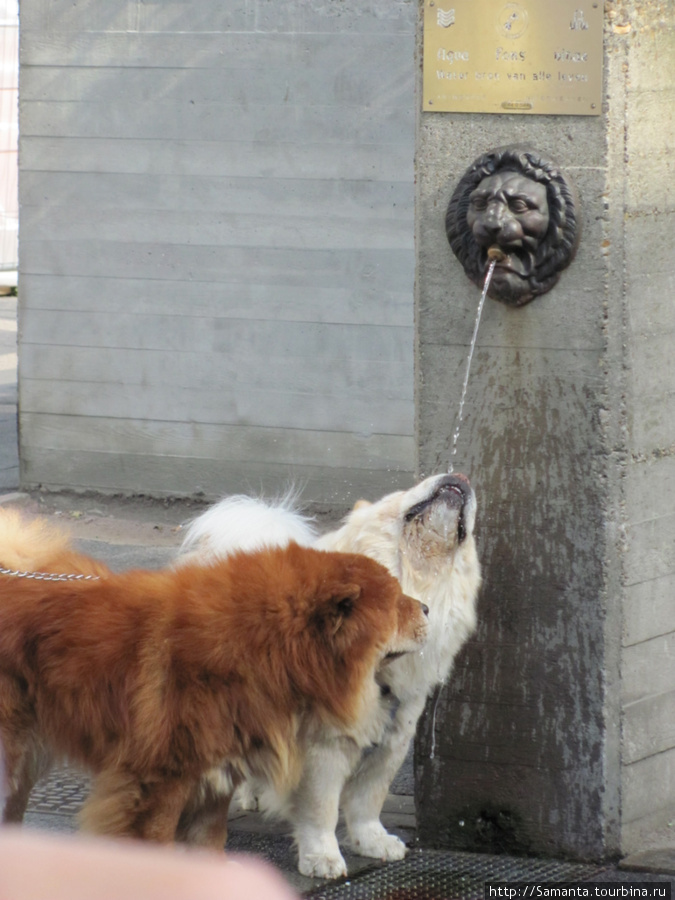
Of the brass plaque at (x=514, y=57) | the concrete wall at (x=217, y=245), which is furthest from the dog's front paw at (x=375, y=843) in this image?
the concrete wall at (x=217, y=245)

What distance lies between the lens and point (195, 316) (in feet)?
27.5

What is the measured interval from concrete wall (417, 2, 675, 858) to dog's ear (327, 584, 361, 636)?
778 millimetres

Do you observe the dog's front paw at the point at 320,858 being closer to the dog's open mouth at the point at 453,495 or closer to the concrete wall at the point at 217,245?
the dog's open mouth at the point at 453,495

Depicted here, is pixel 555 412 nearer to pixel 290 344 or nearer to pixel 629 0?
pixel 629 0

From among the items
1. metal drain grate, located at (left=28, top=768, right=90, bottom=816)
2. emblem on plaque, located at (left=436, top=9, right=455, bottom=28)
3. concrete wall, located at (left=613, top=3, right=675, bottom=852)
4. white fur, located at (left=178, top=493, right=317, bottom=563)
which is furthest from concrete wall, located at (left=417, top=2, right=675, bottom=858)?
metal drain grate, located at (left=28, top=768, right=90, bottom=816)

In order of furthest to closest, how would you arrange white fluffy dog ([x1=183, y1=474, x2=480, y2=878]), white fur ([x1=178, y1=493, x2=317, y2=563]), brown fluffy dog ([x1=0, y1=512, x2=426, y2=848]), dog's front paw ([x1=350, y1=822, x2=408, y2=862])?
white fur ([x1=178, y1=493, x2=317, y2=563]) < dog's front paw ([x1=350, y1=822, x2=408, y2=862]) < white fluffy dog ([x1=183, y1=474, x2=480, y2=878]) < brown fluffy dog ([x1=0, y1=512, x2=426, y2=848])

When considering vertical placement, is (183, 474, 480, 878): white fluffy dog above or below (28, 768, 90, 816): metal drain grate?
above

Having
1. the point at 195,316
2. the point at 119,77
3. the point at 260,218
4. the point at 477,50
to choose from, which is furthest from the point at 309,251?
the point at 477,50

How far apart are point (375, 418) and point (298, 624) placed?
4.84 metres

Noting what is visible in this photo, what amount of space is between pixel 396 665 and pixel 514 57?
2076 millimetres

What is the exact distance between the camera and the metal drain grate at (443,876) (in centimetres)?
365

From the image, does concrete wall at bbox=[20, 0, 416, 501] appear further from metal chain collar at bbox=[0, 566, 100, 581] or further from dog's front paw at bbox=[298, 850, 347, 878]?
metal chain collar at bbox=[0, 566, 100, 581]

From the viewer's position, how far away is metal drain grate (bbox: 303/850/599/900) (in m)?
3.65

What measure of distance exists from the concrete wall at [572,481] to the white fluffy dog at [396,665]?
0.50 ft
